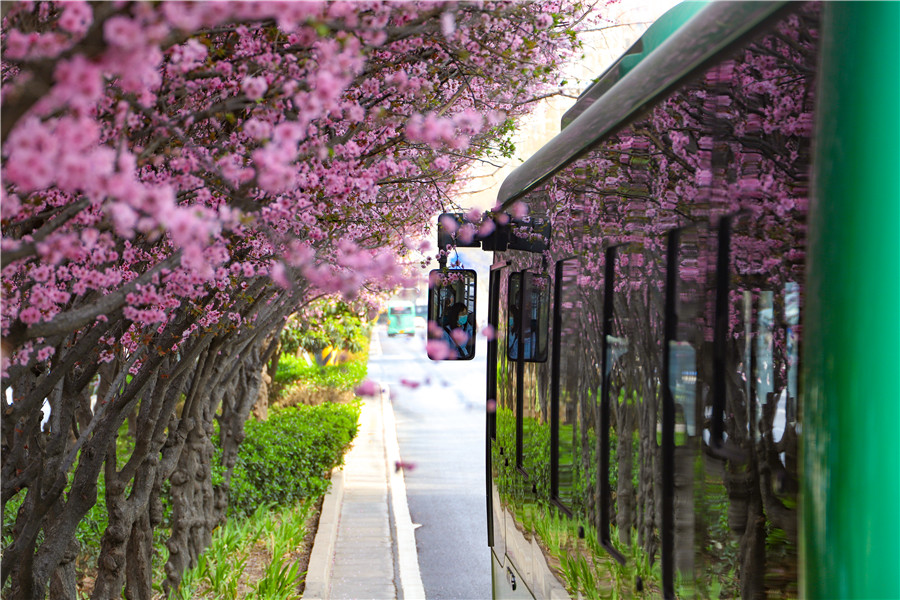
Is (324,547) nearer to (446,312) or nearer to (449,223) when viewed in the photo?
(446,312)

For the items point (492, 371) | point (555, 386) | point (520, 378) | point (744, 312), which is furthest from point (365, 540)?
Answer: point (744, 312)

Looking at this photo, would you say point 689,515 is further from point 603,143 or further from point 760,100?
point 603,143

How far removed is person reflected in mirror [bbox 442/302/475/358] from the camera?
6.30m

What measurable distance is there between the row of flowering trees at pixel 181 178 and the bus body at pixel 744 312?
74 centimetres

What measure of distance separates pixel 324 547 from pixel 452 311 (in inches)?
160

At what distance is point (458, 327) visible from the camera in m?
6.34

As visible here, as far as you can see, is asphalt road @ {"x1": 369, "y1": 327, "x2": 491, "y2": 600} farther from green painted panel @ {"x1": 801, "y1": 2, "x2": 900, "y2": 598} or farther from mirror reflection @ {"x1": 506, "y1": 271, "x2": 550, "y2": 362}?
green painted panel @ {"x1": 801, "y1": 2, "x2": 900, "y2": 598}

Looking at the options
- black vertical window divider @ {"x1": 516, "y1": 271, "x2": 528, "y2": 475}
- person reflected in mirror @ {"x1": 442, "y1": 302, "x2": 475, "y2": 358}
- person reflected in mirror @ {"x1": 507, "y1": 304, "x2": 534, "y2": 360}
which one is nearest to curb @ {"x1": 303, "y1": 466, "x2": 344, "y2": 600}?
person reflected in mirror @ {"x1": 442, "y1": 302, "x2": 475, "y2": 358}

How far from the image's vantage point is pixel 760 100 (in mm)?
2416

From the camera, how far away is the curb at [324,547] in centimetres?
799

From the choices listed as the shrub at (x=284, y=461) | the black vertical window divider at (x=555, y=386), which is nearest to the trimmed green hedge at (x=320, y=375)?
the shrub at (x=284, y=461)

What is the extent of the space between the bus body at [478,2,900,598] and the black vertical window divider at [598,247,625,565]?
1 centimetres

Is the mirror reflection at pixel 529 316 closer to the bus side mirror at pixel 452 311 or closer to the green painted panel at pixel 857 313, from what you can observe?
A: the bus side mirror at pixel 452 311

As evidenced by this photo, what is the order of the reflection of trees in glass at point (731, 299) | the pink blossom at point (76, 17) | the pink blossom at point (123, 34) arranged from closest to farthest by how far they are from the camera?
1. the pink blossom at point (123, 34)
2. the pink blossom at point (76, 17)
3. the reflection of trees in glass at point (731, 299)
